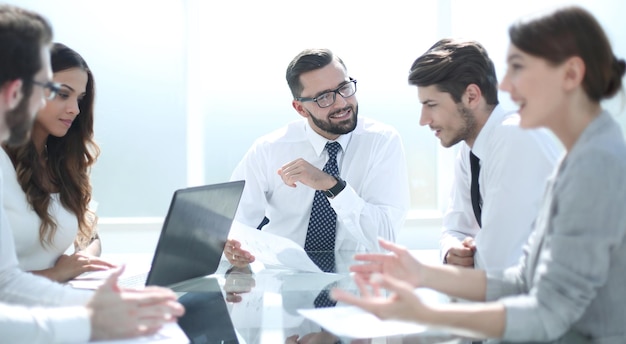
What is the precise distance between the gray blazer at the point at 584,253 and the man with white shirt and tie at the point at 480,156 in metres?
0.69

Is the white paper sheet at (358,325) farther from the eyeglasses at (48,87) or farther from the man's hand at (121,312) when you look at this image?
the eyeglasses at (48,87)

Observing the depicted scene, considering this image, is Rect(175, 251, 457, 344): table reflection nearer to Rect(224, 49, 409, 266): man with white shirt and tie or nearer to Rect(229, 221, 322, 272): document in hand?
Rect(229, 221, 322, 272): document in hand

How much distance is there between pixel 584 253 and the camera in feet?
4.15

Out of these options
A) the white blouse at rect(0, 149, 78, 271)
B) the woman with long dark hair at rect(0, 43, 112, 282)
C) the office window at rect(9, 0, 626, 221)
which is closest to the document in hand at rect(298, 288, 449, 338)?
the woman with long dark hair at rect(0, 43, 112, 282)

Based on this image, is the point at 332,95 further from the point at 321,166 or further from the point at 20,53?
the point at 20,53

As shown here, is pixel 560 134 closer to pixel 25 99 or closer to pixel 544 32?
pixel 544 32

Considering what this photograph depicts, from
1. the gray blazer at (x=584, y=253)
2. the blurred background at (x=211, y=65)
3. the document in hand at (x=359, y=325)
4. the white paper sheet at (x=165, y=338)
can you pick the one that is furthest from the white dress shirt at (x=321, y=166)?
the blurred background at (x=211, y=65)

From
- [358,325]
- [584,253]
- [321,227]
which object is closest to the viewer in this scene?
[584,253]

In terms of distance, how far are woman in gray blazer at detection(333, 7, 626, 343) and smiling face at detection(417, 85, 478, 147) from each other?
0.85 metres

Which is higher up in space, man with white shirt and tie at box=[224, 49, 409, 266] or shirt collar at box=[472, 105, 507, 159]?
shirt collar at box=[472, 105, 507, 159]

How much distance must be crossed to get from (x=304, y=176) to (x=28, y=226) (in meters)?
1.02

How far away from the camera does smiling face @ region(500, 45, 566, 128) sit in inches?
54.1

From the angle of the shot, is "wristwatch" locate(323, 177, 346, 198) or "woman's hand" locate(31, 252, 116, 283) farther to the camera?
"wristwatch" locate(323, 177, 346, 198)

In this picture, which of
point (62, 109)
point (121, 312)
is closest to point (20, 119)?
point (121, 312)
